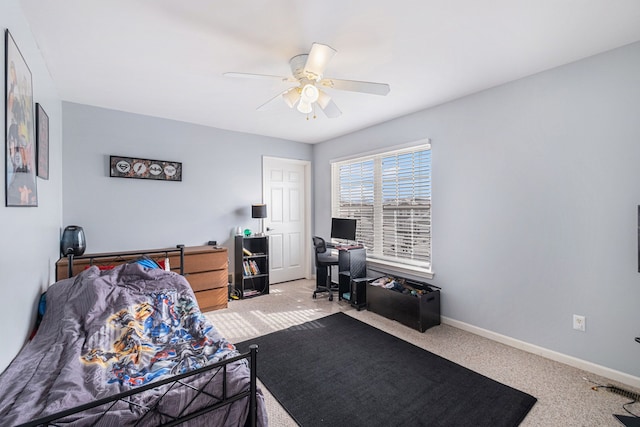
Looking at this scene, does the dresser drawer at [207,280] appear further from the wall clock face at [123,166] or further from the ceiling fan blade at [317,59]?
the ceiling fan blade at [317,59]

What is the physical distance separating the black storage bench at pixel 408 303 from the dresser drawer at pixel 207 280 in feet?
6.32

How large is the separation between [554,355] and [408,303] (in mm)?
1281

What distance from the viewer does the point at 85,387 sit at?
1.32 m

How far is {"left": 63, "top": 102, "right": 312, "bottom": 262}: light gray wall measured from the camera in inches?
131

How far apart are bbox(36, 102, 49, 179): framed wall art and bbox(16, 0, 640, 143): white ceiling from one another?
1.65 feet

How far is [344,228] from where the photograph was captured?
171 inches

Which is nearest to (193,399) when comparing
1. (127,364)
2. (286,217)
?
(127,364)

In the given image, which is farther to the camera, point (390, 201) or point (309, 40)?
point (390, 201)

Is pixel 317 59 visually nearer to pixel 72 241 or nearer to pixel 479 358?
pixel 479 358

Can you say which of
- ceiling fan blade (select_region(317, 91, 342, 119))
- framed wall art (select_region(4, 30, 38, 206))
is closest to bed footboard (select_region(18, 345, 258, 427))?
framed wall art (select_region(4, 30, 38, 206))

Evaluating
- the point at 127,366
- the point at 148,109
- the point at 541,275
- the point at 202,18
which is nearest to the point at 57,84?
the point at 148,109

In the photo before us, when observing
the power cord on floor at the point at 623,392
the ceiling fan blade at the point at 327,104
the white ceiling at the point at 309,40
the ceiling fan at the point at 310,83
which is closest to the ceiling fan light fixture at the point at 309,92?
the ceiling fan at the point at 310,83

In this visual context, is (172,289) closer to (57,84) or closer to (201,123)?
(57,84)

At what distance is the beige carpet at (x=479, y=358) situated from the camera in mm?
1854
